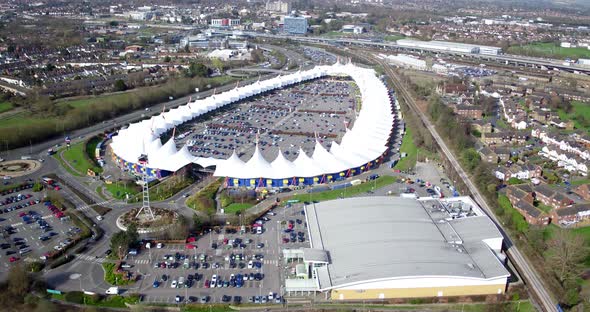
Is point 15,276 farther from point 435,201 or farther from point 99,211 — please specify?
point 435,201

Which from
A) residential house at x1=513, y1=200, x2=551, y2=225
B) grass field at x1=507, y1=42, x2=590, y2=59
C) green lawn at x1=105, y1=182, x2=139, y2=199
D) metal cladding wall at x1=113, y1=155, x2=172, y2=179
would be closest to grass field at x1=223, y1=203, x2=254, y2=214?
green lawn at x1=105, y1=182, x2=139, y2=199

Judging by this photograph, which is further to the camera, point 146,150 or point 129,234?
point 146,150

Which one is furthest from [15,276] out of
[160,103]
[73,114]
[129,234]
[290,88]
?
[290,88]

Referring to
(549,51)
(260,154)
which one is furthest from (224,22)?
(260,154)

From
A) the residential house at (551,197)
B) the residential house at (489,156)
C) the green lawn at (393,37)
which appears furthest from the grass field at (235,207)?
the green lawn at (393,37)

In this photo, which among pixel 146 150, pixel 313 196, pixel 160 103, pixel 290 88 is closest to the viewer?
pixel 313 196

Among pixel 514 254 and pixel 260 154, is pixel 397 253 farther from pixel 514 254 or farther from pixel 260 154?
pixel 260 154
